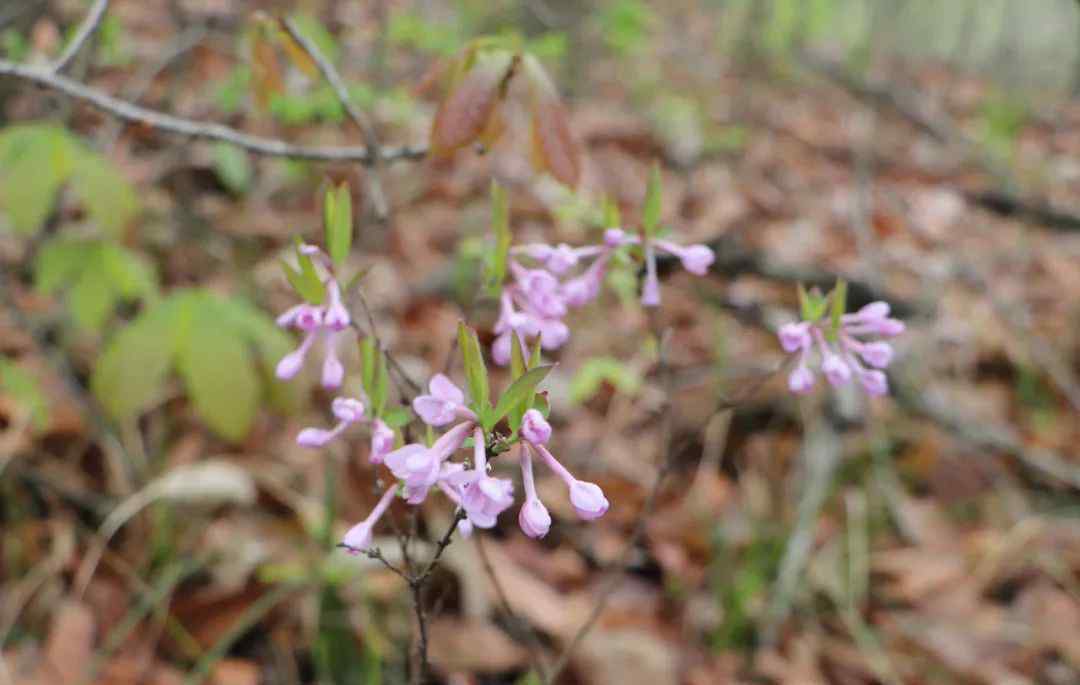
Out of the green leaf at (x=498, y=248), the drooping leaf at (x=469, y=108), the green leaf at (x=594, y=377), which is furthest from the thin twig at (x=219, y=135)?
the green leaf at (x=594, y=377)

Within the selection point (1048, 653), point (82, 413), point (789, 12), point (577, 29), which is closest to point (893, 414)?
point (1048, 653)

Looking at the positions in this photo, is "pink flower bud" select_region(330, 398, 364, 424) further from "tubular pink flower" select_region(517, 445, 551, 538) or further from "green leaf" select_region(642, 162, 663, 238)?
"green leaf" select_region(642, 162, 663, 238)

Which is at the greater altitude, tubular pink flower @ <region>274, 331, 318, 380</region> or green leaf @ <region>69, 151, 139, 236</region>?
tubular pink flower @ <region>274, 331, 318, 380</region>

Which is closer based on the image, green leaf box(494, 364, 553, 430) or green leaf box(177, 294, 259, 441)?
green leaf box(494, 364, 553, 430)

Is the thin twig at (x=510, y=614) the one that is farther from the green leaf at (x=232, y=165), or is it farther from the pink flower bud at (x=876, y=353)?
the green leaf at (x=232, y=165)

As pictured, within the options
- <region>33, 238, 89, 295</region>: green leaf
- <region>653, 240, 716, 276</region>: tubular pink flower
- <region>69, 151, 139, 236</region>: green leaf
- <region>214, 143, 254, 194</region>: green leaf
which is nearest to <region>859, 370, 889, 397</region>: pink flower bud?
<region>653, 240, 716, 276</region>: tubular pink flower

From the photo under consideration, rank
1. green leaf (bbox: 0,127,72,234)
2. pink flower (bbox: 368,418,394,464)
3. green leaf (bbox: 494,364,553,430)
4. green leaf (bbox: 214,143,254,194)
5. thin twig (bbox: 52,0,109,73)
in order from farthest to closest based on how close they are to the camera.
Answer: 1. green leaf (bbox: 214,143,254,194)
2. green leaf (bbox: 0,127,72,234)
3. thin twig (bbox: 52,0,109,73)
4. pink flower (bbox: 368,418,394,464)
5. green leaf (bbox: 494,364,553,430)

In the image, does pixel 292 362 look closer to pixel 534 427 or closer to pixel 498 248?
pixel 498 248
